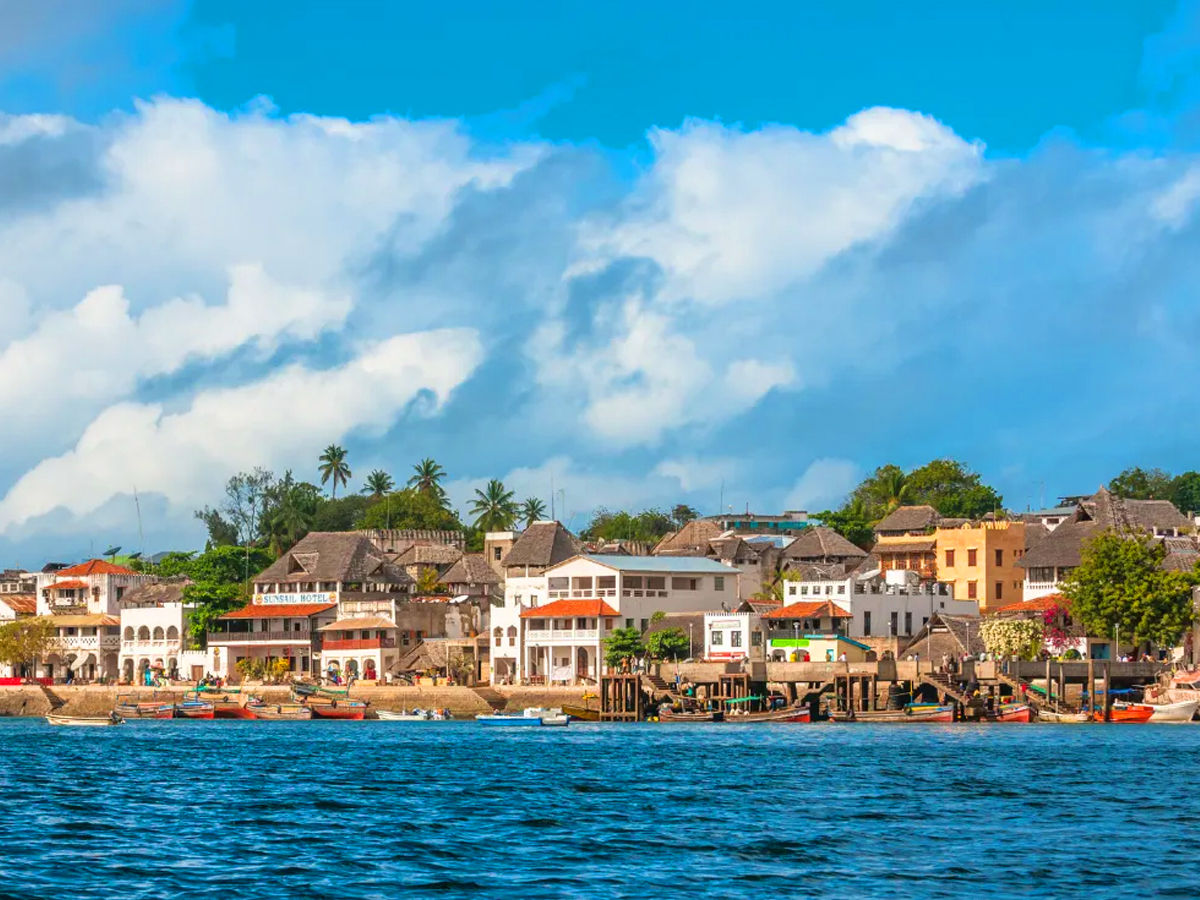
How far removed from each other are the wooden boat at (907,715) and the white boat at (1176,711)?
11.5m

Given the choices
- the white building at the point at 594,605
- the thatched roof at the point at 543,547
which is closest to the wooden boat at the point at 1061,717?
the white building at the point at 594,605

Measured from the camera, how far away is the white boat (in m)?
104

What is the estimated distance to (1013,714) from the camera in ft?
351

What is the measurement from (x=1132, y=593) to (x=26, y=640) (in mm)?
95477

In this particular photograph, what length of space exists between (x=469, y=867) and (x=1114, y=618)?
80.2 m

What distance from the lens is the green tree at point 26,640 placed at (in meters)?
160

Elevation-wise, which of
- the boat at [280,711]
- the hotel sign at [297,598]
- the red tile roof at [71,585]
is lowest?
the boat at [280,711]

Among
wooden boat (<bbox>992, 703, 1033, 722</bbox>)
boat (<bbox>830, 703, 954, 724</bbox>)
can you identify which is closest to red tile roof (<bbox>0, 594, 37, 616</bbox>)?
boat (<bbox>830, 703, 954, 724</bbox>)

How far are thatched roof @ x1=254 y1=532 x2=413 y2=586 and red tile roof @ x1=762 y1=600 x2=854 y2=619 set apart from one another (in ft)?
124

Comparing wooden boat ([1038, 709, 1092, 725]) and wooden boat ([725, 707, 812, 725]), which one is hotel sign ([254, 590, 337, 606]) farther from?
wooden boat ([1038, 709, 1092, 725])

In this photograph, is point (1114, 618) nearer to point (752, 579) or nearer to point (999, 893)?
point (752, 579)

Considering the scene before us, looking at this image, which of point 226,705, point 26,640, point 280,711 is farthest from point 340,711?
point 26,640

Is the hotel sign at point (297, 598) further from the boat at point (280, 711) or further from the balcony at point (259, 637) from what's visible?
the boat at point (280, 711)

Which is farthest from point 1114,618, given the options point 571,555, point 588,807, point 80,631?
point 80,631
